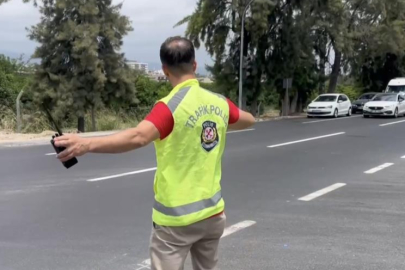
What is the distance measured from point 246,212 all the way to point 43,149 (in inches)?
373

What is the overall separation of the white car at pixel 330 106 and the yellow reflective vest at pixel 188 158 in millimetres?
29370

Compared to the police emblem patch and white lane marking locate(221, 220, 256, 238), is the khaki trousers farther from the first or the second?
white lane marking locate(221, 220, 256, 238)

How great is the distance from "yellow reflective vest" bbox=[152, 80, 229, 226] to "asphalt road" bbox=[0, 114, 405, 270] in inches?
91.1

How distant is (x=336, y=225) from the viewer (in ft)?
22.2

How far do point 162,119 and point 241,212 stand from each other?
4.75m

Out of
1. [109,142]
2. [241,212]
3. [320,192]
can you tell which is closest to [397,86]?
[320,192]

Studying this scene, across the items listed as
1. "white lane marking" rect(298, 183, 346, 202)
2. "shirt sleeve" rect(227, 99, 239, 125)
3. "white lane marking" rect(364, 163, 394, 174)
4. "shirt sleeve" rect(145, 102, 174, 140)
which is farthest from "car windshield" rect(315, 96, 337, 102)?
"shirt sleeve" rect(145, 102, 174, 140)

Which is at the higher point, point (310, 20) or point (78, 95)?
point (310, 20)

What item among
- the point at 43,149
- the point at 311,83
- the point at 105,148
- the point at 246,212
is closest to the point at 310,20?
the point at 311,83

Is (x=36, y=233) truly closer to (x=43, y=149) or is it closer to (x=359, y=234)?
(x=359, y=234)

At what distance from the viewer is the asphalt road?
545cm

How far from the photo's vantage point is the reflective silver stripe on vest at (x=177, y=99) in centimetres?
287

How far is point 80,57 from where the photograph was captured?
2348cm

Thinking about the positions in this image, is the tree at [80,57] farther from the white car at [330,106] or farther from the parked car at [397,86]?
the parked car at [397,86]
